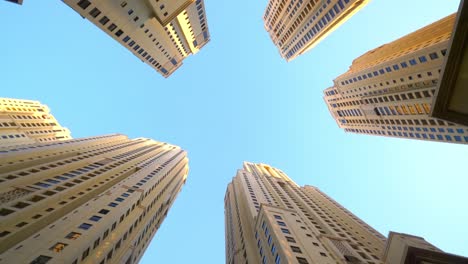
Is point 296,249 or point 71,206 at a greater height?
point 296,249

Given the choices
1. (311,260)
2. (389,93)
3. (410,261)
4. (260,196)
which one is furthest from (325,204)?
(410,261)

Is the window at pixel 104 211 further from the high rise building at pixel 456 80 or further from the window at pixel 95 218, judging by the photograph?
the high rise building at pixel 456 80

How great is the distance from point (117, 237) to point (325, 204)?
71574 millimetres

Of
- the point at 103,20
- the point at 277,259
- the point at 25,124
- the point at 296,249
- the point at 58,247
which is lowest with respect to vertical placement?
the point at 58,247

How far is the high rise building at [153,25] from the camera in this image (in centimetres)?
4575

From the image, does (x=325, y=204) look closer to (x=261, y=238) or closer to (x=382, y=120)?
(x=382, y=120)

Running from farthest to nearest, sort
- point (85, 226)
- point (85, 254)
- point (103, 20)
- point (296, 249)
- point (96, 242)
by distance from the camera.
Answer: point (103, 20) → point (296, 249) → point (85, 226) → point (96, 242) → point (85, 254)

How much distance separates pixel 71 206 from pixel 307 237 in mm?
42497

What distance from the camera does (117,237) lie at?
47.3m

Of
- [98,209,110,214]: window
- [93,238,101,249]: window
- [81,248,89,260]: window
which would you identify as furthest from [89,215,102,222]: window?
[81,248,89,260]: window

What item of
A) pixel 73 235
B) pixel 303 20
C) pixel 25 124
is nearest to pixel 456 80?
pixel 73 235

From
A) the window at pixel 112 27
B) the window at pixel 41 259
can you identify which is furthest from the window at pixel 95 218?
the window at pixel 112 27

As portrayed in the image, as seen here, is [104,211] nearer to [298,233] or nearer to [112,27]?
[112,27]

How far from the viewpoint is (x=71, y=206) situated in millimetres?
50438
